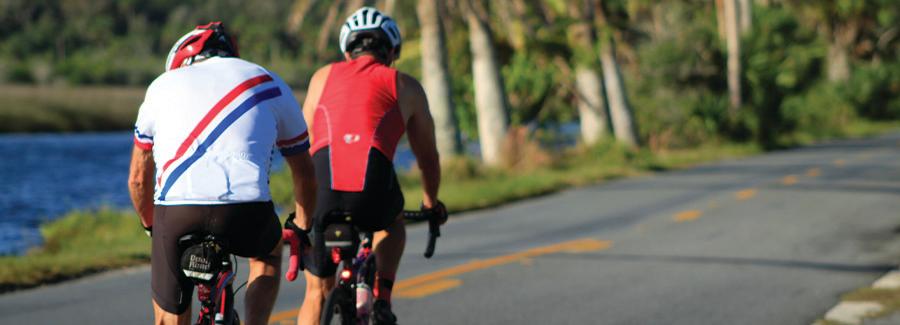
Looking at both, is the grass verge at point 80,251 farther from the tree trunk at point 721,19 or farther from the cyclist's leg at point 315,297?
the tree trunk at point 721,19

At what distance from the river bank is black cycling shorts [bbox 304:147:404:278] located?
17.4 feet

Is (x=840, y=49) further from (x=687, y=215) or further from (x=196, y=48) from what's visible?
(x=196, y=48)

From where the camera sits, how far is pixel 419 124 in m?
5.08

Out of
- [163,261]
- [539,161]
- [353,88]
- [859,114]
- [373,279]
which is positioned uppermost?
[353,88]

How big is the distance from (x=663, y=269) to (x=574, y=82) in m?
21.5

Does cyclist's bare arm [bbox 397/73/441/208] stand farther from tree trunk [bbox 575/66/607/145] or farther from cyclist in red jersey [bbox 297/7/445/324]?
tree trunk [bbox 575/66/607/145]

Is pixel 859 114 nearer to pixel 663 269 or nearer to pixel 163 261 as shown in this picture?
pixel 663 269

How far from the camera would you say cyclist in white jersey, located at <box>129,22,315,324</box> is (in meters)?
3.91

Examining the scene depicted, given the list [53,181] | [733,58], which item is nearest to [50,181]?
[53,181]

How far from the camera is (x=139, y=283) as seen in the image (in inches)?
373

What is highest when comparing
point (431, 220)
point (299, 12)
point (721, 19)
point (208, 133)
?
point (299, 12)

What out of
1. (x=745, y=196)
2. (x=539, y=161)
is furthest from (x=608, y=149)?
(x=745, y=196)

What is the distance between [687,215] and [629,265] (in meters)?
5.03

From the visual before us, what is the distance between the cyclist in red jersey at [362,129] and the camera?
485 cm
